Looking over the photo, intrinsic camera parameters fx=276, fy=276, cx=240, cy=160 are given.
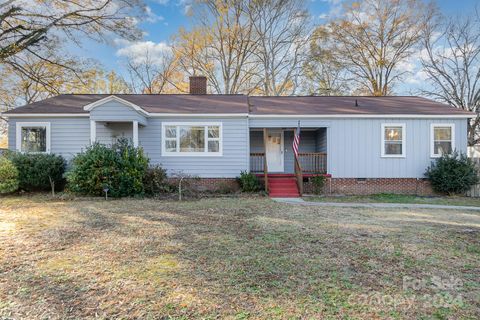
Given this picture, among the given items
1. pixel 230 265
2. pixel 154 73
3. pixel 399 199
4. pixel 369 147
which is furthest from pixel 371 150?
pixel 154 73

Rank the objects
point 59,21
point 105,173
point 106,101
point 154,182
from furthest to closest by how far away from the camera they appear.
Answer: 1. point 59,21
2. point 106,101
3. point 154,182
4. point 105,173

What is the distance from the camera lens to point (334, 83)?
2450cm

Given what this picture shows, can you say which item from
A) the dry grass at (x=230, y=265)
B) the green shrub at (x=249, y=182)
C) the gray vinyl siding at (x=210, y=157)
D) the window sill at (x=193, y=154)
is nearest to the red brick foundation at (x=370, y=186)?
the gray vinyl siding at (x=210, y=157)

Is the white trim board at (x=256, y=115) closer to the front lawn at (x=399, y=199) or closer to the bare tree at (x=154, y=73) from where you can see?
the front lawn at (x=399, y=199)

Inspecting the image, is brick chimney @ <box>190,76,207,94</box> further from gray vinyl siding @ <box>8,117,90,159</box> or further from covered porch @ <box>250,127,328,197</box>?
gray vinyl siding @ <box>8,117,90,159</box>

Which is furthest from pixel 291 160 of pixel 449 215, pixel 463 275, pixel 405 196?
pixel 463 275

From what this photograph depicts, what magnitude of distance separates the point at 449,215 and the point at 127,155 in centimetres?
994

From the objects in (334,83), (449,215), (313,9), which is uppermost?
(313,9)

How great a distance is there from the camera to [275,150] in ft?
45.0

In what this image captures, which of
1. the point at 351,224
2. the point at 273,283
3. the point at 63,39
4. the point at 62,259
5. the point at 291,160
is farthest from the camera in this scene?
the point at 63,39

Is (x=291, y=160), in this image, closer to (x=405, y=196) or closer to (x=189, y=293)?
(x=405, y=196)

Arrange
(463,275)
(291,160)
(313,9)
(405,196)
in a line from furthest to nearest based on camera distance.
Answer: (313,9) < (291,160) < (405,196) < (463,275)

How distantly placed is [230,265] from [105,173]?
7.46m

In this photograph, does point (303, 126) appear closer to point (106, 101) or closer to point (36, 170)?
point (106, 101)
